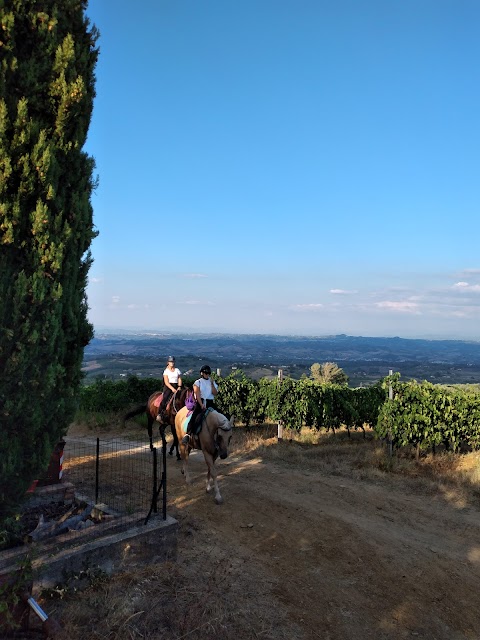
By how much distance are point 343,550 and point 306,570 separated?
40.4 inches

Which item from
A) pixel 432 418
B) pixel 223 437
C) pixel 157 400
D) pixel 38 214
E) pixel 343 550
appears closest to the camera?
pixel 38 214

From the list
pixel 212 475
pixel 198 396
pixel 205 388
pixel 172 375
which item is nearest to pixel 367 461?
pixel 212 475

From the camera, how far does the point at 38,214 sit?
520 cm

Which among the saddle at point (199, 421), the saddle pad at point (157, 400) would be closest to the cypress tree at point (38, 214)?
the saddle at point (199, 421)

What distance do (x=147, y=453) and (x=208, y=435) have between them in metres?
5.56

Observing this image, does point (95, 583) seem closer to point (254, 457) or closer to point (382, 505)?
point (382, 505)

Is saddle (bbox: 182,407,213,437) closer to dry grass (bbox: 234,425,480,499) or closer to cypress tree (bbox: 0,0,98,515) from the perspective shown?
cypress tree (bbox: 0,0,98,515)

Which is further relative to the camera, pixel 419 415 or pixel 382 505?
pixel 419 415

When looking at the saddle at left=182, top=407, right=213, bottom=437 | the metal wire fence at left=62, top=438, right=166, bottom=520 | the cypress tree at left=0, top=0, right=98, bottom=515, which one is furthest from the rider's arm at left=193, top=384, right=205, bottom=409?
the cypress tree at left=0, top=0, right=98, bottom=515

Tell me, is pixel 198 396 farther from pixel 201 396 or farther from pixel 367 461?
pixel 367 461

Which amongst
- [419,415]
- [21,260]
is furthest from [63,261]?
[419,415]

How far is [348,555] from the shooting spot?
7012 mm

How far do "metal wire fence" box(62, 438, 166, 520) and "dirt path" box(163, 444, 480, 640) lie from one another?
0.76 meters

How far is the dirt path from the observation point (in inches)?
216
